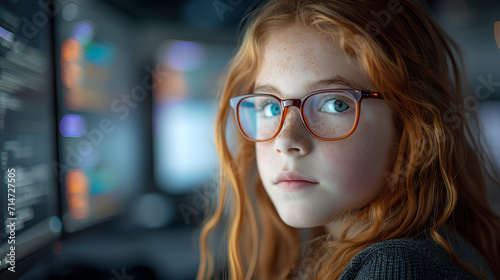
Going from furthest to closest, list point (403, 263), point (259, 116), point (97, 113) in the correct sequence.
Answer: point (97, 113), point (259, 116), point (403, 263)

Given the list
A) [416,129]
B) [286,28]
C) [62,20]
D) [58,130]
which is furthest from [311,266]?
A: [62,20]

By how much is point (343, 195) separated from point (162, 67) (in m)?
0.53

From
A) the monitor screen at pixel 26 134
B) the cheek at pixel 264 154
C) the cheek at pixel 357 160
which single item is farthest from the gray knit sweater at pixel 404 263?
the monitor screen at pixel 26 134

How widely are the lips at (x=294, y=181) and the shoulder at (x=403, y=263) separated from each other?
131 millimetres

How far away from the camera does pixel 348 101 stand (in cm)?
49

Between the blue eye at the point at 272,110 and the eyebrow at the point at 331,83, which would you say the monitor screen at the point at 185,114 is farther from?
the eyebrow at the point at 331,83

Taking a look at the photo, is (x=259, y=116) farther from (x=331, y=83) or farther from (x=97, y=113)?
(x=97, y=113)

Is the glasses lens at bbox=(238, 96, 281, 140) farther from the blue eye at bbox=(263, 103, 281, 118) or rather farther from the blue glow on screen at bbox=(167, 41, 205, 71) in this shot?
the blue glow on screen at bbox=(167, 41, 205, 71)

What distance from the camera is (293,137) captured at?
489 mm

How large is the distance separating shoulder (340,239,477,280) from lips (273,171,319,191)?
0.43 feet

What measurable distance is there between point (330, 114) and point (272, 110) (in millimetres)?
115

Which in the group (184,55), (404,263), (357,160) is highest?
(184,55)

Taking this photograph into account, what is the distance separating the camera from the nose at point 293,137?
489 mm

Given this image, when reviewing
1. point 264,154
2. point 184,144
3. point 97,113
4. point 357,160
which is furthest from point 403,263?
point 97,113
